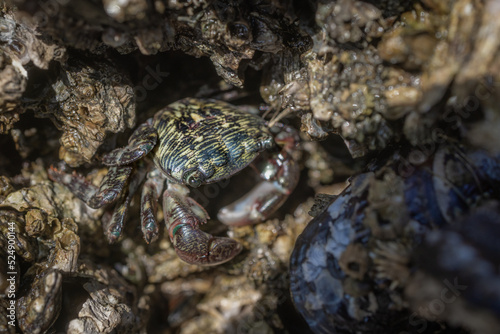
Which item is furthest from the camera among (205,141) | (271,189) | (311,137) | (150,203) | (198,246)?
(271,189)

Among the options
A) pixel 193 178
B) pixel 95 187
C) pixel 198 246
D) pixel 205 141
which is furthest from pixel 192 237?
pixel 95 187

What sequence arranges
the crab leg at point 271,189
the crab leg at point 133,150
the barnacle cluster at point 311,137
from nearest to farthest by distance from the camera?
the barnacle cluster at point 311,137
the crab leg at point 133,150
the crab leg at point 271,189

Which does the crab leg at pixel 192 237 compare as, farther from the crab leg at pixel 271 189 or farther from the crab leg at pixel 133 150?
the crab leg at pixel 133 150

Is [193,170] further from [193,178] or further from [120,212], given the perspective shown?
[120,212]

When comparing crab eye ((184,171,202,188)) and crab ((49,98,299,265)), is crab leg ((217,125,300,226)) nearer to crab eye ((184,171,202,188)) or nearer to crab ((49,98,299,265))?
crab ((49,98,299,265))

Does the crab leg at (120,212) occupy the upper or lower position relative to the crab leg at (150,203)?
upper

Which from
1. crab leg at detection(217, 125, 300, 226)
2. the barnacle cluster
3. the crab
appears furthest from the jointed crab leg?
crab leg at detection(217, 125, 300, 226)

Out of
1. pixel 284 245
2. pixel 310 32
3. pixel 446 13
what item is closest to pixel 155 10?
pixel 310 32

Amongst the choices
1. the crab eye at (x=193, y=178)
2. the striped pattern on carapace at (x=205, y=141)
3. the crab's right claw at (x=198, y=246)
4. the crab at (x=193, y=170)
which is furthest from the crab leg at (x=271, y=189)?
the crab eye at (x=193, y=178)

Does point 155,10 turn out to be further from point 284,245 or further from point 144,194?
point 284,245
